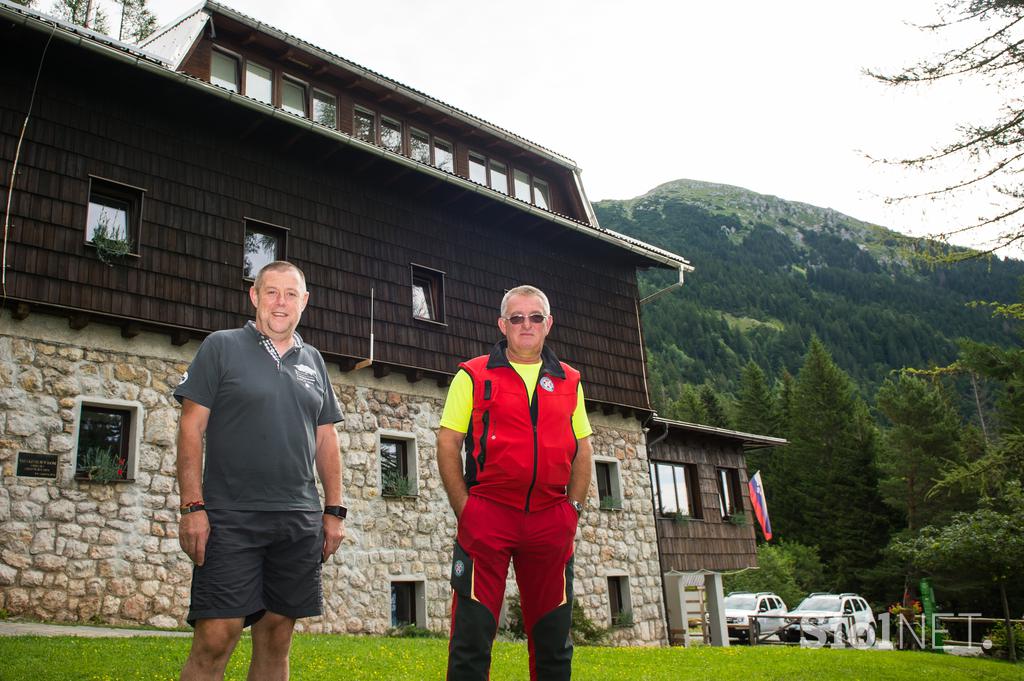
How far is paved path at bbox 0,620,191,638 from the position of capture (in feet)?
25.3

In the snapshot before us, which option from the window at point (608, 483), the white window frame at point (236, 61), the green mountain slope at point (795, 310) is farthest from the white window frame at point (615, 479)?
the green mountain slope at point (795, 310)

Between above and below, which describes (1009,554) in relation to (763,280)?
below

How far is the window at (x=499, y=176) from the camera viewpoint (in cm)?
1678

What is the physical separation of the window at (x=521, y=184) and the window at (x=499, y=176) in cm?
22

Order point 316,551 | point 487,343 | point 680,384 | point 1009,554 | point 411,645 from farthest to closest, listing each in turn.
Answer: point 680,384
point 1009,554
point 487,343
point 411,645
point 316,551

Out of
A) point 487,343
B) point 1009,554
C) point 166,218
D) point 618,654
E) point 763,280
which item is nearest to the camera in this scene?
point 618,654

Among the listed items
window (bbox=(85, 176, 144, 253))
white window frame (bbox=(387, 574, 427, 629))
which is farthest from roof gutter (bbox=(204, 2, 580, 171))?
white window frame (bbox=(387, 574, 427, 629))

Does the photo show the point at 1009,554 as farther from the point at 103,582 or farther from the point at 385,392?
the point at 103,582

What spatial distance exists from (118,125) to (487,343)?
6.89 metres

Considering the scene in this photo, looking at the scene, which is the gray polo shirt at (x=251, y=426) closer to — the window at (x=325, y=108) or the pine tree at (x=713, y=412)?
the window at (x=325, y=108)

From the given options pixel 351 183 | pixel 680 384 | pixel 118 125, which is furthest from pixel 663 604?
pixel 680 384

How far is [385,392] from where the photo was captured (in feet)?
43.4

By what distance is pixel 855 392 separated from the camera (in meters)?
83.6

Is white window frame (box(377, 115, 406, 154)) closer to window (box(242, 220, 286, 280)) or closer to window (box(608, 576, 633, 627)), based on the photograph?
window (box(242, 220, 286, 280))
